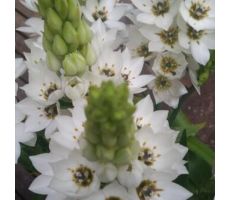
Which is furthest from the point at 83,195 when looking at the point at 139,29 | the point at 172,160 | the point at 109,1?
the point at 109,1

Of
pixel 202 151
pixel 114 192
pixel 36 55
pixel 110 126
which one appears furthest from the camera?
pixel 202 151

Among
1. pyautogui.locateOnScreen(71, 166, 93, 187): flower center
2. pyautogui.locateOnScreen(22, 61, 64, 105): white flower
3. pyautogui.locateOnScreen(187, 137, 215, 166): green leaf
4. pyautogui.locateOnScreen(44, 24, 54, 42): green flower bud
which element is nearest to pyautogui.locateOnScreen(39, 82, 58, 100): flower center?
pyautogui.locateOnScreen(22, 61, 64, 105): white flower

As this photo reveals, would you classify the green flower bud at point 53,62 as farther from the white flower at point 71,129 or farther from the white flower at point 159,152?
the white flower at point 159,152

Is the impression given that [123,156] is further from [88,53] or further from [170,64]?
[170,64]

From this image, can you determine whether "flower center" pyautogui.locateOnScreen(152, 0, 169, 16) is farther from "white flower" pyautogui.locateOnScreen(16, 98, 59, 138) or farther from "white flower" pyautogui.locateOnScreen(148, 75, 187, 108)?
"white flower" pyautogui.locateOnScreen(16, 98, 59, 138)

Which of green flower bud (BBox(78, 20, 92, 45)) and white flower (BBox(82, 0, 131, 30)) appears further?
white flower (BBox(82, 0, 131, 30))

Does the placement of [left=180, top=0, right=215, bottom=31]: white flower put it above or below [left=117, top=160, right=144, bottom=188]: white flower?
above

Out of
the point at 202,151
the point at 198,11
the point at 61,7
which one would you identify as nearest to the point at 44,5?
the point at 61,7
